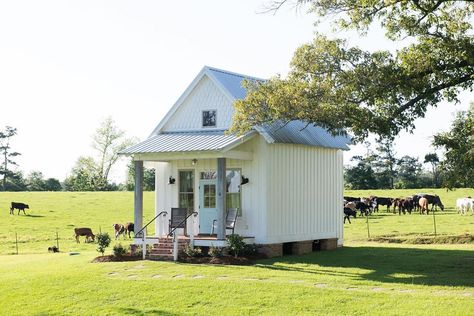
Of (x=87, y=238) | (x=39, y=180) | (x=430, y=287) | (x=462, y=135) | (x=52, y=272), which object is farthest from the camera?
(x=39, y=180)

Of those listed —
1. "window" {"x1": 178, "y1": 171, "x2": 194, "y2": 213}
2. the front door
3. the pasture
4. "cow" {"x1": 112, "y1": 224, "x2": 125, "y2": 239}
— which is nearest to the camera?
the pasture

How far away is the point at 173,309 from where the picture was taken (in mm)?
15617

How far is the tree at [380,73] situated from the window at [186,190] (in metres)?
6.79

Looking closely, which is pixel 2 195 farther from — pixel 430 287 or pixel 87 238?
pixel 430 287

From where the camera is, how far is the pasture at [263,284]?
15.2m

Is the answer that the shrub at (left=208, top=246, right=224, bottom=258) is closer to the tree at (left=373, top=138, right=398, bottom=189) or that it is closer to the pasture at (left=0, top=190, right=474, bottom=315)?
the pasture at (left=0, top=190, right=474, bottom=315)

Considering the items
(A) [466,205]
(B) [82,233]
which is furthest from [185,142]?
(A) [466,205]

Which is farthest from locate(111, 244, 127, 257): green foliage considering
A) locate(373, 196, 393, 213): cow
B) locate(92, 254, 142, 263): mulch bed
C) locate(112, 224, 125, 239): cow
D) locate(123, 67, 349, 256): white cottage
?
locate(373, 196, 393, 213): cow

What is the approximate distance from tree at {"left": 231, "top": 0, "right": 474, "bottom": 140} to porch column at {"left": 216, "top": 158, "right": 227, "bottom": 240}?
12.8 feet

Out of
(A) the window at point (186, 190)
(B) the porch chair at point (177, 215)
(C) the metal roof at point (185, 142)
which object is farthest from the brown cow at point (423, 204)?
(B) the porch chair at point (177, 215)

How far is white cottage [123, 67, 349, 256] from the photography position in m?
24.5

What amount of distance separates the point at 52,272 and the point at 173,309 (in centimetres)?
692

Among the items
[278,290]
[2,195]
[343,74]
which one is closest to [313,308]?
[278,290]

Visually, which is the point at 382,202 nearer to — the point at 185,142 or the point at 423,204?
the point at 423,204
